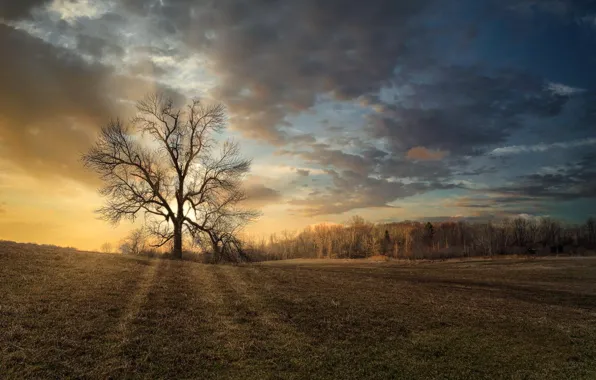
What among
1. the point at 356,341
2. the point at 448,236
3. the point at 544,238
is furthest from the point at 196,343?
the point at 448,236

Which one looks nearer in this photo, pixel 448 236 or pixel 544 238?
pixel 544 238

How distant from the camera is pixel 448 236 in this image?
508ft

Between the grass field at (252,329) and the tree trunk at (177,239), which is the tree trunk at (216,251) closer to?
the tree trunk at (177,239)

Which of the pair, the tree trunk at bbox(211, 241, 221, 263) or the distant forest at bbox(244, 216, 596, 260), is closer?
the tree trunk at bbox(211, 241, 221, 263)

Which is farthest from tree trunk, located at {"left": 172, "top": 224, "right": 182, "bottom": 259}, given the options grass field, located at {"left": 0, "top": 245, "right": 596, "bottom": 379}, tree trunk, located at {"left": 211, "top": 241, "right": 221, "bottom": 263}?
grass field, located at {"left": 0, "top": 245, "right": 596, "bottom": 379}

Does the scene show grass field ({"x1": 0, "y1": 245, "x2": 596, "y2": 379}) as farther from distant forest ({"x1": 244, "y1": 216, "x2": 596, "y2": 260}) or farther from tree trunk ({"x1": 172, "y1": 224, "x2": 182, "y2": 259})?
distant forest ({"x1": 244, "y1": 216, "x2": 596, "y2": 260})

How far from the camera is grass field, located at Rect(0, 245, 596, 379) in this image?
30.4ft

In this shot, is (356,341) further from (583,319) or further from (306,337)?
(583,319)

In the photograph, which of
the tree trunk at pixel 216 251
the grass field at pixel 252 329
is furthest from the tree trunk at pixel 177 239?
the grass field at pixel 252 329

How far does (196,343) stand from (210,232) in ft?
84.0

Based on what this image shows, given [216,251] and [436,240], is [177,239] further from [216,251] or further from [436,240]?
[436,240]

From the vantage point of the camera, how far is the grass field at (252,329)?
9273 mm

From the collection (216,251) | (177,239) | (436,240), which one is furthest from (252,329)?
(436,240)

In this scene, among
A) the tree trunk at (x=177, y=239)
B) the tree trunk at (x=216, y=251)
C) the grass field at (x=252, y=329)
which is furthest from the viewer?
the tree trunk at (x=216, y=251)
